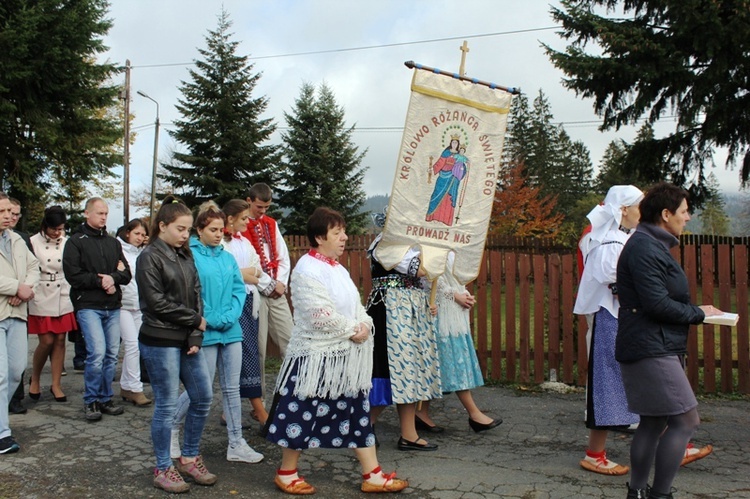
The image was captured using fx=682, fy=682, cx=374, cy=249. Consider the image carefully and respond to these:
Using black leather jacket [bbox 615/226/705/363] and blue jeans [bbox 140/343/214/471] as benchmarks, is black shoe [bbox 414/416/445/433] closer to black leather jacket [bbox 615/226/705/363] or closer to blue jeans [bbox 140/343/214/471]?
blue jeans [bbox 140/343/214/471]

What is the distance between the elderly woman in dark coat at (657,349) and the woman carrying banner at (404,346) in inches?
68.4

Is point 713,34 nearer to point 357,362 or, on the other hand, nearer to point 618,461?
point 618,461

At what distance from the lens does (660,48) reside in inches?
Result: 636

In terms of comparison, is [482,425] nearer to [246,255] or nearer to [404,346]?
[404,346]

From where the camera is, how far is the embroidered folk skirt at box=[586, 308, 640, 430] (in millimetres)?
4465

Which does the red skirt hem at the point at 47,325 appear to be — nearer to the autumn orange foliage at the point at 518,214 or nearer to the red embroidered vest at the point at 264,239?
the red embroidered vest at the point at 264,239

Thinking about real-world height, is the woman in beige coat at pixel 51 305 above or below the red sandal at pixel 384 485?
above

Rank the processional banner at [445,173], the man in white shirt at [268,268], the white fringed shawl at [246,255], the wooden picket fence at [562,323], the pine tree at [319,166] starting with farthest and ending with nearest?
the pine tree at [319,166]
the wooden picket fence at [562,323]
the man in white shirt at [268,268]
the white fringed shawl at [246,255]
the processional banner at [445,173]

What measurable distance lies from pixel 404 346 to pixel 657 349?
6.53ft

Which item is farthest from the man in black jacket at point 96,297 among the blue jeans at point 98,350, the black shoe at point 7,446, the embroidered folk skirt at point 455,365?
the embroidered folk skirt at point 455,365

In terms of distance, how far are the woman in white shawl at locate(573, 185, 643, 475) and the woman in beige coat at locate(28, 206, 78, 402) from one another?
16.1 ft

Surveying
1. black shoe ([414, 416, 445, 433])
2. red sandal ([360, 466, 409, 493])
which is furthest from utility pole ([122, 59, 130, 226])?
red sandal ([360, 466, 409, 493])

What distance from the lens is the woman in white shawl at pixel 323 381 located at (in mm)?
4152

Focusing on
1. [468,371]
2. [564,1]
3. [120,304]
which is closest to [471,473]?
[468,371]
